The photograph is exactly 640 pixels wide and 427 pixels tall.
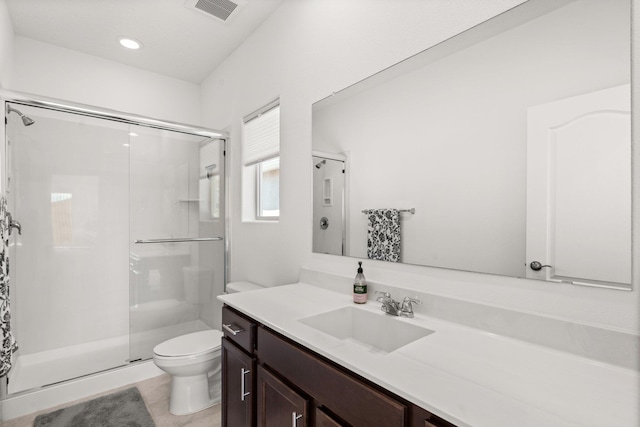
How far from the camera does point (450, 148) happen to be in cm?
120

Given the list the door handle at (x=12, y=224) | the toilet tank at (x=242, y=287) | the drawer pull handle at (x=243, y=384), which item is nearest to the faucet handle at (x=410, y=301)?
the drawer pull handle at (x=243, y=384)

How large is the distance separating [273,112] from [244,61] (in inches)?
24.7

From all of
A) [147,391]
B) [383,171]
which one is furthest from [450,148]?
[147,391]

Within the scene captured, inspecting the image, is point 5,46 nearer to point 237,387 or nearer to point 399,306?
point 237,387

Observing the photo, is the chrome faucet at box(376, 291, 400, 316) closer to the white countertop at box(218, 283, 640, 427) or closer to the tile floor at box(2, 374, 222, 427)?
the white countertop at box(218, 283, 640, 427)

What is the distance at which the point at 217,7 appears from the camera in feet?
6.98

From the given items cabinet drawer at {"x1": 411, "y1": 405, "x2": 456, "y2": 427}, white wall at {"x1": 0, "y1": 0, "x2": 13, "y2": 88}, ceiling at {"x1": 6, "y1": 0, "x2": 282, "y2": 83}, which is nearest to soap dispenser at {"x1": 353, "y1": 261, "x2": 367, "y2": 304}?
cabinet drawer at {"x1": 411, "y1": 405, "x2": 456, "y2": 427}

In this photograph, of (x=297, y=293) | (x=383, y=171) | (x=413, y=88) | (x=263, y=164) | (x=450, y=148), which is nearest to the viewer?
(x=450, y=148)

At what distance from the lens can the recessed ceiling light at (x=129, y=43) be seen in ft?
8.21

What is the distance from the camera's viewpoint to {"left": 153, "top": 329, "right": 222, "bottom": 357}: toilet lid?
6.32 feet

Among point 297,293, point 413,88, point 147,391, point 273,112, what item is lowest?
point 147,391

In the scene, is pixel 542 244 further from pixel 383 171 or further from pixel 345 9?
pixel 345 9

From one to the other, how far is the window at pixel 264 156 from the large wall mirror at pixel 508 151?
83 centimetres

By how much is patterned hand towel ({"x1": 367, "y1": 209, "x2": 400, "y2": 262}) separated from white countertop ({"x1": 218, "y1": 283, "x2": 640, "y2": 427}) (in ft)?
1.20
